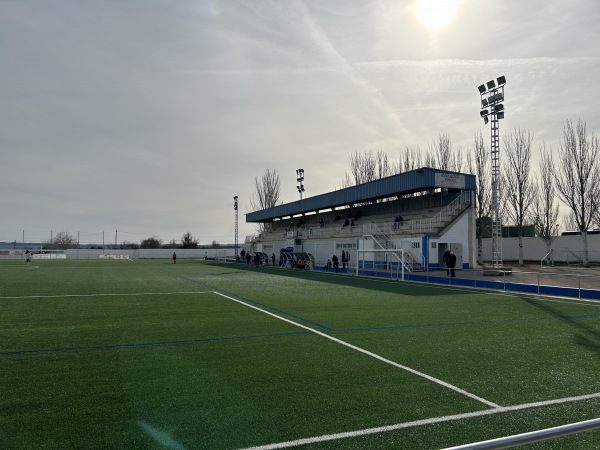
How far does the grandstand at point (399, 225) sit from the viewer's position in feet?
114

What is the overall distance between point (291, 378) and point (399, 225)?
112 feet

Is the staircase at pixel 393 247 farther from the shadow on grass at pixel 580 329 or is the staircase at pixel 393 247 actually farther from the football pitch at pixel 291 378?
the football pitch at pixel 291 378

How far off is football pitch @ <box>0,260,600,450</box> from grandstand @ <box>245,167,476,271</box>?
16.9 meters

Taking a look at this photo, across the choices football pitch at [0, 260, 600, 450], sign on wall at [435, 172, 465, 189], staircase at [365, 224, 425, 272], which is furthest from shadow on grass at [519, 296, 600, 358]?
sign on wall at [435, 172, 465, 189]

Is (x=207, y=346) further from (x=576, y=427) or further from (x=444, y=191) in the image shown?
(x=444, y=191)

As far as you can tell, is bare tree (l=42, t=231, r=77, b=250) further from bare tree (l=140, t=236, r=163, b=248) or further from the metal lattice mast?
the metal lattice mast

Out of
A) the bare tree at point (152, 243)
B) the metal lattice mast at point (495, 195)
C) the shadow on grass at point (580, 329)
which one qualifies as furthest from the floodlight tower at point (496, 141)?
the bare tree at point (152, 243)

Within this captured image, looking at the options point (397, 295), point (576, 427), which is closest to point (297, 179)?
point (397, 295)

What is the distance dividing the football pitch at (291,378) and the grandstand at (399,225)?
16.9 meters

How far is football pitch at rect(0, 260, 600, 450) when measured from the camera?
4.49 meters

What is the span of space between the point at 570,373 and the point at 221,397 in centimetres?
523

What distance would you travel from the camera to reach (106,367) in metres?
6.88

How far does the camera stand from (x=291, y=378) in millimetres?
6332

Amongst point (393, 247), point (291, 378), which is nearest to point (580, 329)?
point (291, 378)
